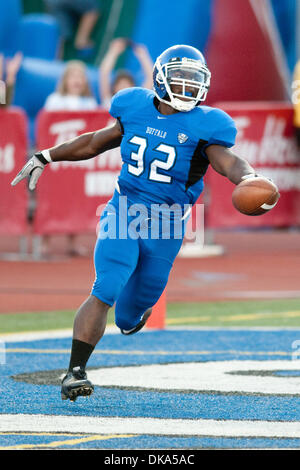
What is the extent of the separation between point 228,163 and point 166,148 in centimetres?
37

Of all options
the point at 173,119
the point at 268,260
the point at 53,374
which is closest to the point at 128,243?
the point at 173,119

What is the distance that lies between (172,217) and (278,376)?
1.19 m

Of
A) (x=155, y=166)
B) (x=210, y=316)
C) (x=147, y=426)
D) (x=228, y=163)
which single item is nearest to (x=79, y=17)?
(x=210, y=316)

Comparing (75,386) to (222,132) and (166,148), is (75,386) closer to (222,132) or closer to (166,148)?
(166,148)

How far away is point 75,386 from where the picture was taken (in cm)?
571

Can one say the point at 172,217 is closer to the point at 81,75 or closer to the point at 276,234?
the point at 81,75

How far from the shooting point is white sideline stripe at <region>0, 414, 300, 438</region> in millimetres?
5023

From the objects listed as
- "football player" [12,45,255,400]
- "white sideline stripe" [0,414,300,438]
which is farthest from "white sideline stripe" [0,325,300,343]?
"white sideline stripe" [0,414,300,438]

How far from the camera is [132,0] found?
19219 millimetres

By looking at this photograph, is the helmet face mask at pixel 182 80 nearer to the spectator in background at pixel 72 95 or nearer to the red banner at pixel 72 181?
the red banner at pixel 72 181

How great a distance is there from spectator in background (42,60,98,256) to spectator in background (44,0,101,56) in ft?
18.1

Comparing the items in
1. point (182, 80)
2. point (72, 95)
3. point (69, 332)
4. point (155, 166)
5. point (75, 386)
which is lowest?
point (69, 332)

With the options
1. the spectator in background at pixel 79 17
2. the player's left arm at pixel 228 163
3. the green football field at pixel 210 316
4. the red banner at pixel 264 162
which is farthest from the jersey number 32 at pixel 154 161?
the spectator in background at pixel 79 17

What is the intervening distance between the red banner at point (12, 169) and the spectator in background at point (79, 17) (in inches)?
250
